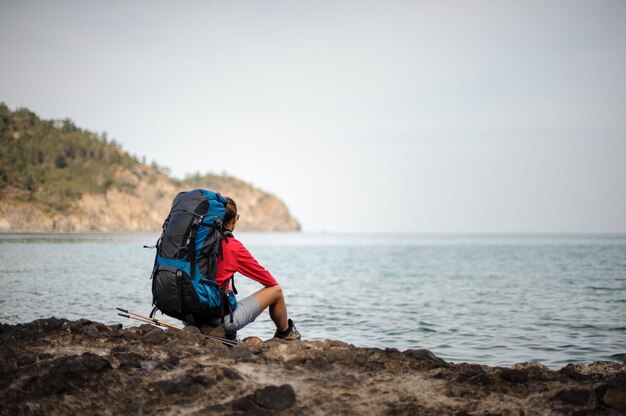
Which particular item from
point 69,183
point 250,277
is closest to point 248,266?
point 250,277

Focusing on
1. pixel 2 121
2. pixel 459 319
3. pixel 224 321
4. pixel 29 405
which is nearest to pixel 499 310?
pixel 459 319

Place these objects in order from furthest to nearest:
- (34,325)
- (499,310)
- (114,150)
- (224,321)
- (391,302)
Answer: (114,150)
(391,302)
(499,310)
(34,325)
(224,321)

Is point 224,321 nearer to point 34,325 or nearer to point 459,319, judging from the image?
point 34,325

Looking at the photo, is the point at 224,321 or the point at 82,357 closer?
the point at 82,357

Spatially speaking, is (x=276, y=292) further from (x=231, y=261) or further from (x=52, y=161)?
(x=52, y=161)

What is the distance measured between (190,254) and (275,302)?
55.1 inches

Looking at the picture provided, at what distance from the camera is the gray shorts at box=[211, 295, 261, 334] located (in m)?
7.08

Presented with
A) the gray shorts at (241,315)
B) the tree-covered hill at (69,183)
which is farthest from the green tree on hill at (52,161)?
the gray shorts at (241,315)

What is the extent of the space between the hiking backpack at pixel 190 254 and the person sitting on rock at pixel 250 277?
14cm

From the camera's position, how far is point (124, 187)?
159 metres

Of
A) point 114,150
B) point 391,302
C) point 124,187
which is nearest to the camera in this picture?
point 391,302

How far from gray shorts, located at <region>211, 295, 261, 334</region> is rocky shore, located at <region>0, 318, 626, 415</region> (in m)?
0.41

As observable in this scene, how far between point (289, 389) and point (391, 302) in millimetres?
13364

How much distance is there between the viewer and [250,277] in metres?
6.94
